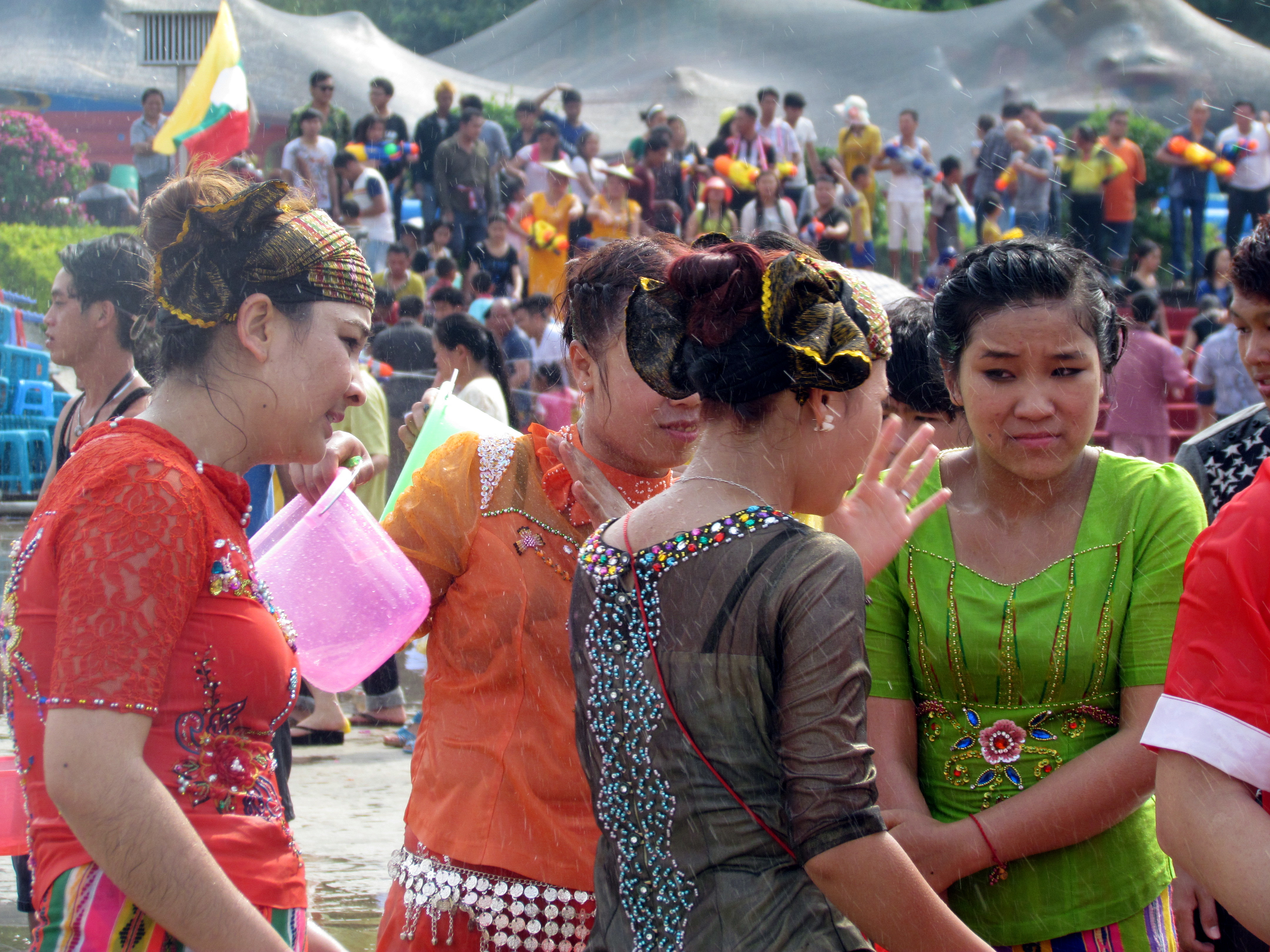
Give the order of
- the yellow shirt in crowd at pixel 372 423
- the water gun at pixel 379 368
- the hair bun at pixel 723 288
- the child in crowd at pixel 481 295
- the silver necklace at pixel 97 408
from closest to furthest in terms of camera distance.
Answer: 1. the hair bun at pixel 723 288
2. the silver necklace at pixel 97 408
3. the yellow shirt in crowd at pixel 372 423
4. the water gun at pixel 379 368
5. the child in crowd at pixel 481 295

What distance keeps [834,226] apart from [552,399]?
4.72 m

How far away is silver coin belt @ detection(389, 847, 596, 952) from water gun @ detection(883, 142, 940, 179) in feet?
47.3

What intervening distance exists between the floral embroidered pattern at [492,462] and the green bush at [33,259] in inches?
541

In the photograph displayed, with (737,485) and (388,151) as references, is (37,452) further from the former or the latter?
(737,485)

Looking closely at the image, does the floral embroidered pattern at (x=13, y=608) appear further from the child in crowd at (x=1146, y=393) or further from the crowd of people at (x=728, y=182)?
the crowd of people at (x=728, y=182)

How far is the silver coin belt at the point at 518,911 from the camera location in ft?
7.17

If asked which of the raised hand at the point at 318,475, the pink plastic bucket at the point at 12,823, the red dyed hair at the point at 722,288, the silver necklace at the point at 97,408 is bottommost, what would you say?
the pink plastic bucket at the point at 12,823

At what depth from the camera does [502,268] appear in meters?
13.6

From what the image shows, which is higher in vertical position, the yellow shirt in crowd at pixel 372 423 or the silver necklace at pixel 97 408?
the silver necklace at pixel 97 408

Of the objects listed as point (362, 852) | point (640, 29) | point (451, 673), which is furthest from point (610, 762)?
point (640, 29)

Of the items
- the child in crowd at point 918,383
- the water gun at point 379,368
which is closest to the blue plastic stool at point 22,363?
the water gun at point 379,368

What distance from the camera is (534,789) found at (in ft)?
7.31

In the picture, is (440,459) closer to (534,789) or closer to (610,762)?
(534,789)

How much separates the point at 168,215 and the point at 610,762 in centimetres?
109
